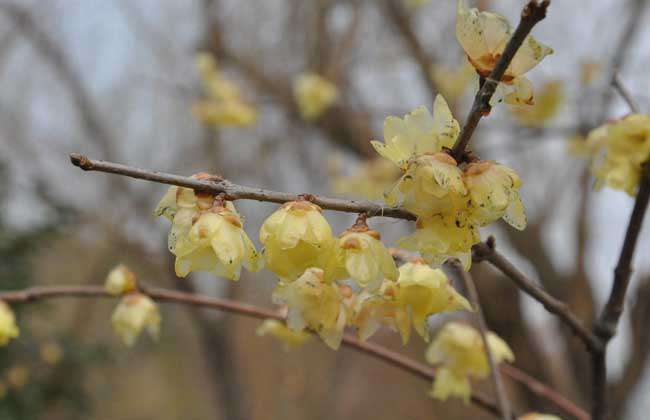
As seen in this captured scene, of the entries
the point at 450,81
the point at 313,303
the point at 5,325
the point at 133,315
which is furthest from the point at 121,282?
the point at 450,81

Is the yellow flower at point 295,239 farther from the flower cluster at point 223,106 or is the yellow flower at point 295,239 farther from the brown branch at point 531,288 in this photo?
the flower cluster at point 223,106

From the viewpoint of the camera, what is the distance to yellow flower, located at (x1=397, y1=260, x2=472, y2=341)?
69 cm

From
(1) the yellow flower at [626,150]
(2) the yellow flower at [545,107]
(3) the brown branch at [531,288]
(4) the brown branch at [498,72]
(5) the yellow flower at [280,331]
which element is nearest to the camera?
(4) the brown branch at [498,72]

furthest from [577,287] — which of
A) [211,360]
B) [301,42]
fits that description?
[211,360]

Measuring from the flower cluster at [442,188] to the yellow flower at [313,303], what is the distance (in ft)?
0.43

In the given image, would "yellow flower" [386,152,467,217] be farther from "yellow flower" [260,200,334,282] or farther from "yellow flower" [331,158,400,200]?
"yellow flower" [331,158,400,200]

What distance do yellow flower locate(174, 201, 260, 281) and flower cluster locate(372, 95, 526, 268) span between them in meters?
0.15

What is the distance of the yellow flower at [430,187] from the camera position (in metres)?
0.53

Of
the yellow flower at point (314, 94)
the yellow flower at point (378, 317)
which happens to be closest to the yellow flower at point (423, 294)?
the yellow flower at point (378, 317)

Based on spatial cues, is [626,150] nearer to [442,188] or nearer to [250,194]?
[442,188]

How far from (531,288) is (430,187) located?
244 mm

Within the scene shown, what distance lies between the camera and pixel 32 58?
530 centimetres

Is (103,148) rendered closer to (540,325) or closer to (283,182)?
(283,182)

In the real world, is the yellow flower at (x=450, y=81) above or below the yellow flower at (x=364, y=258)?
above
